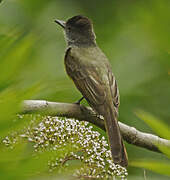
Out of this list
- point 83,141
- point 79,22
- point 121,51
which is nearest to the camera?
point 83,141

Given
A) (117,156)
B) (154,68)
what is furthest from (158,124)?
(154,68)

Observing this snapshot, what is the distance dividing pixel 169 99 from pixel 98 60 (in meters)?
1.09

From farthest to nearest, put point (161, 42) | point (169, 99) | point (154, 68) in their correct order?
1. point (169, 99)
2. point (154, 68)
3. point (161, 42)

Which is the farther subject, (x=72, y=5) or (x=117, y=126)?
(x=72, y=5)

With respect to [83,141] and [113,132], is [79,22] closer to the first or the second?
[113,132]

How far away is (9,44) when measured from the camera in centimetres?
66

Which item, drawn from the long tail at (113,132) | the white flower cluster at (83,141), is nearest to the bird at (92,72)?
the long tail at (113,132)

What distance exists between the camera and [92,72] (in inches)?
139

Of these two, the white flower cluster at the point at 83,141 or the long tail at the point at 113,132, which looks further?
the long tail at the point at 113,132

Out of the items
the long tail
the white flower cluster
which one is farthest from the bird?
the white flower cluster

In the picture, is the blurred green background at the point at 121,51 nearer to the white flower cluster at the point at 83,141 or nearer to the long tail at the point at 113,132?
the long tail at the point at 113,132

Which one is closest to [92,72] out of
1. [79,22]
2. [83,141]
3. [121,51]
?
[121,51]

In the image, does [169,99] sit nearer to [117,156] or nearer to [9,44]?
[117,156]

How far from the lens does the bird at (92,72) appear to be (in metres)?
2.79
